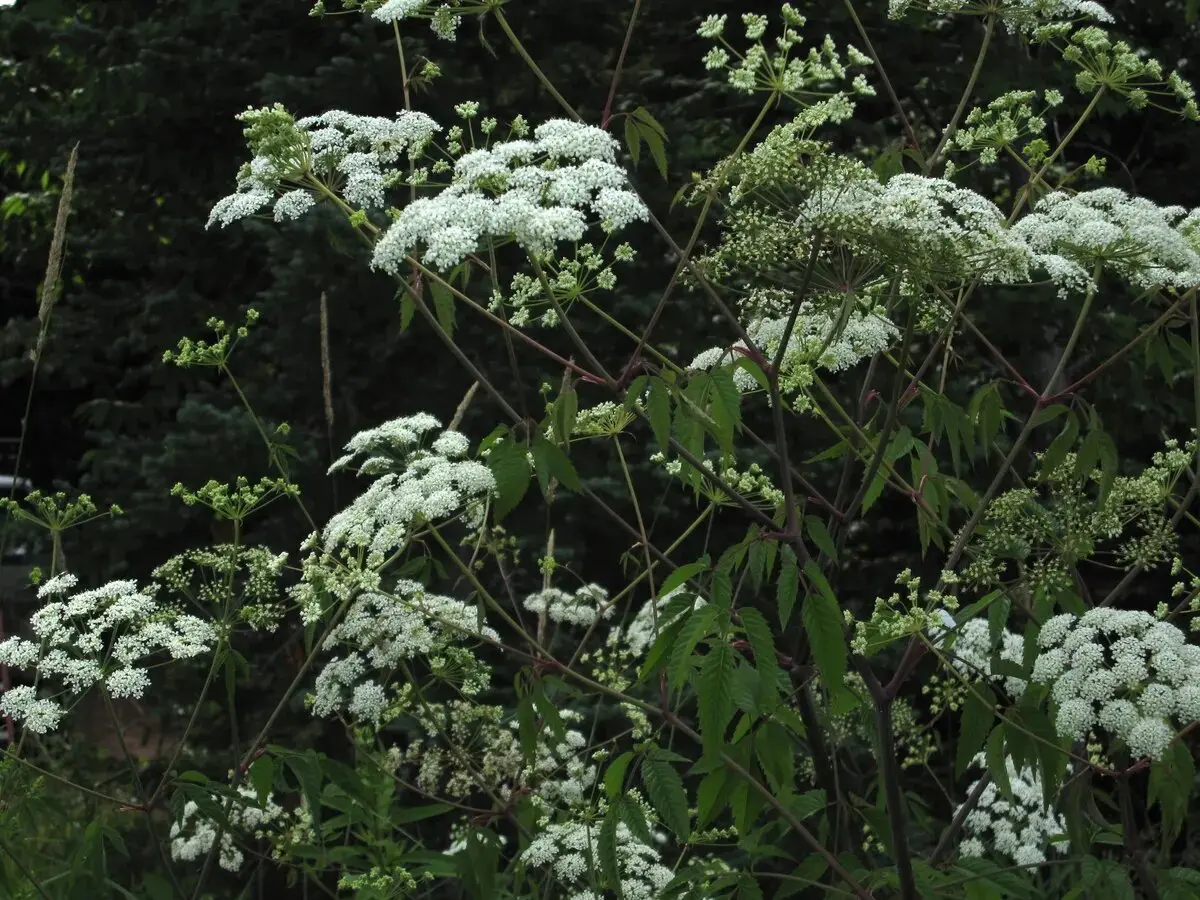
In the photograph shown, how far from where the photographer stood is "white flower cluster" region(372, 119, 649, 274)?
104 inches

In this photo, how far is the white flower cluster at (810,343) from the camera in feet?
10.9

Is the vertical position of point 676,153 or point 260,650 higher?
point 676,153

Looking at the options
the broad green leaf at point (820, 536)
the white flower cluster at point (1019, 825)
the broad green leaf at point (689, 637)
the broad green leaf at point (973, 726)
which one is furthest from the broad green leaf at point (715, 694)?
the white flower cluster at point (1019, 825)

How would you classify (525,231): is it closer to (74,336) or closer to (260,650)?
(260,650)

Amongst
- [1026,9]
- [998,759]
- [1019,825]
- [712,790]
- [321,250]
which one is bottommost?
[1019,825]

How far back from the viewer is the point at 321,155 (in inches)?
124

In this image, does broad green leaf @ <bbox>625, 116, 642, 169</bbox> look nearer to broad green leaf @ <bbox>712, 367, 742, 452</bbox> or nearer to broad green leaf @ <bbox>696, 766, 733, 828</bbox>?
broad green leaf @ <bbox>712, 367, 742, 452</bbox>

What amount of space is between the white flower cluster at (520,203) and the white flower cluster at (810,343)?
0.64 metres

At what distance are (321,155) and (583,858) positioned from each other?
1928 mm

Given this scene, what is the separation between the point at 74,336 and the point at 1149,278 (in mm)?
7044

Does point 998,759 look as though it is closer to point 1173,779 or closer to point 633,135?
point 1173,779

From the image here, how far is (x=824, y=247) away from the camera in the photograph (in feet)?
10.1

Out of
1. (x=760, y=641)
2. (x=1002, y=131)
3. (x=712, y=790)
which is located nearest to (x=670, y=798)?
(x=712, y=790)

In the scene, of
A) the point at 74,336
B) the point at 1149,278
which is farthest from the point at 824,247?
the point at 74,336
